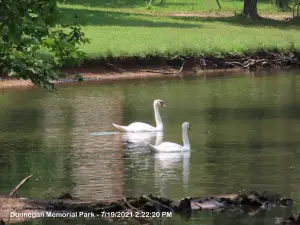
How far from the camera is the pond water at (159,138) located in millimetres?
16516

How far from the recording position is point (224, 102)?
2953 centimetres

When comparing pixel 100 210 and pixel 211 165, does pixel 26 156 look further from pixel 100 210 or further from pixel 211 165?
pixel 100 210

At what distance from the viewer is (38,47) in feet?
51.8

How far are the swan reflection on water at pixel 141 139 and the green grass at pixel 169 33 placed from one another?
998cm

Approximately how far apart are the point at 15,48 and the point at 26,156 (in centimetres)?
473

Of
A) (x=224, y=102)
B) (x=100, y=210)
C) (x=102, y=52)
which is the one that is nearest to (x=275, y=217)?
(x=100, y=210)

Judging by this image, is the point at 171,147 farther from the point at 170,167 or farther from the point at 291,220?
the point at 291,220

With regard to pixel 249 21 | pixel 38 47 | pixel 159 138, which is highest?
pixel 38 47

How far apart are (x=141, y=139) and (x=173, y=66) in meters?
16.8

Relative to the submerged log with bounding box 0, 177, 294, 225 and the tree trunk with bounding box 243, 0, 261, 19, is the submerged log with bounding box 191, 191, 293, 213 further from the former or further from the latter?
the tree trunk with bounding box 243, 0, 261, 19

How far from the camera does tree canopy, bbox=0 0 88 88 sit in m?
14.4

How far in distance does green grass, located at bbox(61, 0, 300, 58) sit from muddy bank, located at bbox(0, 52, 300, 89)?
0.29 meters

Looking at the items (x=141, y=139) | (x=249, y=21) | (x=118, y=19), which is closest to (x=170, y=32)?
(x=118, y=19)

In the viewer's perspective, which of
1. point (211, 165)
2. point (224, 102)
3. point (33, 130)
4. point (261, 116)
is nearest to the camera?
point (211, 165)
